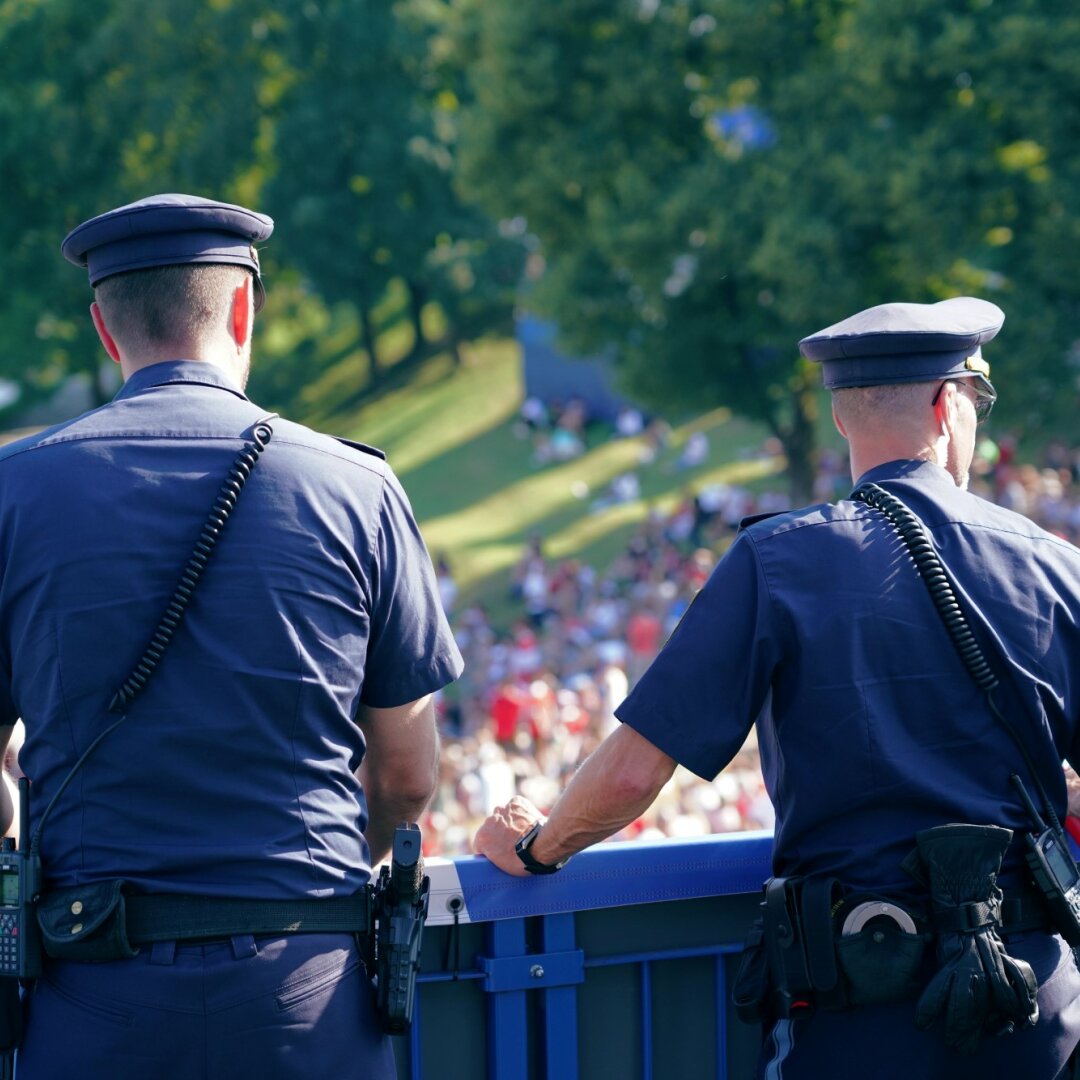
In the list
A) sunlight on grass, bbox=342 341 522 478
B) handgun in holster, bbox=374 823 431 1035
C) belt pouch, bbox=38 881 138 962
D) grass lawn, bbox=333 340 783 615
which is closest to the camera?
belt pouch, bbox=38 881 138 962

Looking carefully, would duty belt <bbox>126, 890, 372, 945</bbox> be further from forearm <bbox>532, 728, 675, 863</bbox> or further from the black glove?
the black glove

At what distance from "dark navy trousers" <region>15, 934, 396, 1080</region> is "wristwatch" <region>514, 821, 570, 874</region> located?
26.1 inches

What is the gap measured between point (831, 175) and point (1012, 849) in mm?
21114

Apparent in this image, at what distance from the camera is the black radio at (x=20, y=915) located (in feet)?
7.66

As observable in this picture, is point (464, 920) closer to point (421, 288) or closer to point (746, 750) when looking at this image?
point (746, 750)

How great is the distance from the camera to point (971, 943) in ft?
8.29

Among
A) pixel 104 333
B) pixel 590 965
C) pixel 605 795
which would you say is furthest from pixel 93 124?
pixel 605 795

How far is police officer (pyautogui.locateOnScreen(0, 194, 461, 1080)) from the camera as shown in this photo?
229cm

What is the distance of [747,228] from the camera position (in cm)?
2423

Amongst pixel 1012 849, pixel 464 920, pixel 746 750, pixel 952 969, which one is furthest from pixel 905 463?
pixel 746 750

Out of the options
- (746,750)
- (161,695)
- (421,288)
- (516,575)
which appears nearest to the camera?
(161,695)

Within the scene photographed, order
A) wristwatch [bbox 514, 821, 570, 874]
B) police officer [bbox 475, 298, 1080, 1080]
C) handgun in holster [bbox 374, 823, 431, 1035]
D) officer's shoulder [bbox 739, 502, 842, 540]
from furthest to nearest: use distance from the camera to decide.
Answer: wristwatch [bbox 514, 821, 570, 874], officer's shoulder [bbox 739, 502, 842, 540], police officer [bbox 475, 298, 1080, 1080], handgun in holster [bbox 374, 823, 431, 1035]

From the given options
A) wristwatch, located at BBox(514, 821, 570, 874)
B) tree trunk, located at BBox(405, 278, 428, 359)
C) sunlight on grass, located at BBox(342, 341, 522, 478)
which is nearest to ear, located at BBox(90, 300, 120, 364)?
wristwatch, located at BBox(514, 821, 570, 874)

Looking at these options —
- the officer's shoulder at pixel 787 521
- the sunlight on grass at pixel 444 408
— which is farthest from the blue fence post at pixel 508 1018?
the sunlight on grass at pixel 444 408
